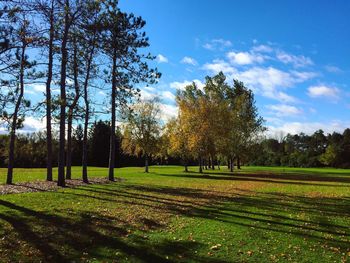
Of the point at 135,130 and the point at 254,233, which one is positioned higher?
the point at 135,130

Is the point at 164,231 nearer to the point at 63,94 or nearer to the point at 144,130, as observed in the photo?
the point at 63,94

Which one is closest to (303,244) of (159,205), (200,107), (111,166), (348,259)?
(348,259)

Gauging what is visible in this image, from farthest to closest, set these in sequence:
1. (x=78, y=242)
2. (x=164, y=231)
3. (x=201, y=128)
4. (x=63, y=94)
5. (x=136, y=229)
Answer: (x=201, y=128)
(x=63, y=94)
(x=136, y=229)
(x=164, y=231)
(x=78, y=242)

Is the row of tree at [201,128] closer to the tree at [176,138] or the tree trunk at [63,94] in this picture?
the tree at [176,138]

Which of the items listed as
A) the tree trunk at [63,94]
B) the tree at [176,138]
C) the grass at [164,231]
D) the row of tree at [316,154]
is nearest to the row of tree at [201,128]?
the tree at [176,138]

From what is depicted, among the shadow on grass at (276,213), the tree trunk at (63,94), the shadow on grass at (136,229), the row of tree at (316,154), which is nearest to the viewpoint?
the shadow on grass at (136,229)

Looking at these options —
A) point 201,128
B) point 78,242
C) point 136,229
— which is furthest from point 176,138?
point 78,242

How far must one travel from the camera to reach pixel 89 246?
8.51 metres

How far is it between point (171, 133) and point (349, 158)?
7081cm

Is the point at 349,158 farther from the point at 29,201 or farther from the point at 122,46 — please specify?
the point at 29,201

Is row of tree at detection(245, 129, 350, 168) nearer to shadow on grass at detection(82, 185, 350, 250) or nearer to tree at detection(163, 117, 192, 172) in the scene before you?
tree at detection(163, 117, 192, 172)

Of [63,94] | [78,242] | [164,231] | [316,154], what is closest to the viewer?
[78,242]

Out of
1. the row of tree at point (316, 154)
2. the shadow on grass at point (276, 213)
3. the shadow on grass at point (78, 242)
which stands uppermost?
Result: the row of tree at point (316, 154)

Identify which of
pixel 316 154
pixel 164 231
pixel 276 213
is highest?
pixel 316 154
